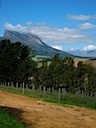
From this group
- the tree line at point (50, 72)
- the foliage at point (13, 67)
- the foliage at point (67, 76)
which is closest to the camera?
the foliage at point (67, 76)

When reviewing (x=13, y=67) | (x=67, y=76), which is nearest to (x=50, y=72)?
(x=67, y=76)

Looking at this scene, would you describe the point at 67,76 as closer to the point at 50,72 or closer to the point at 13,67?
the point at 50,72

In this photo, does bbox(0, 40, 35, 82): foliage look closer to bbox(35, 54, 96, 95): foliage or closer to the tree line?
the tree line

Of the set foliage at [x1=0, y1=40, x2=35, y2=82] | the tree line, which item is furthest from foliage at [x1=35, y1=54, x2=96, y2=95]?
foliage at [x1=0, y1=40, x2=35, y2=82]

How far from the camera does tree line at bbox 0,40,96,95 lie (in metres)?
58.3

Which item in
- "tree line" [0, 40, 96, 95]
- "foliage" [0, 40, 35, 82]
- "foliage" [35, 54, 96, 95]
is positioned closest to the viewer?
"foliage" [35, 54, 96, 95]

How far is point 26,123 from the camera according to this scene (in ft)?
56.5

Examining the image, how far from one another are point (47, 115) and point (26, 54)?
58.1 meters

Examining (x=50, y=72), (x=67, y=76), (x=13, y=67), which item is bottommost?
(x=67, y=76)

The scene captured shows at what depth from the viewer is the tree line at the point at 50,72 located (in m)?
58.3

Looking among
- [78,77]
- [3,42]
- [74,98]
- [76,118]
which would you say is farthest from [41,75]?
[76,118]

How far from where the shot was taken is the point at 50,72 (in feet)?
206

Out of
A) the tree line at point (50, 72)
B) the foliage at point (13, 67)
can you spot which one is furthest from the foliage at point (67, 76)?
the foliage at point (13, 67)

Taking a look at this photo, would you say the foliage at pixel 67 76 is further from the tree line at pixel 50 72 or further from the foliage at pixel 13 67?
the foliage at pixel 13 67
